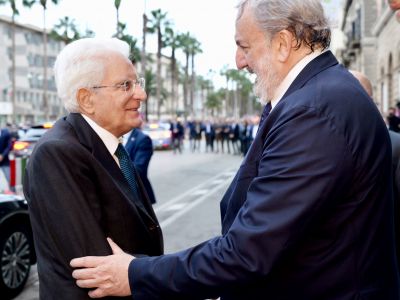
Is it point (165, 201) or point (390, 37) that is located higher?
point (390, 37)

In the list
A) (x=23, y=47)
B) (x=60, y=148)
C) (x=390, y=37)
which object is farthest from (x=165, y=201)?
(x=23, y=47)

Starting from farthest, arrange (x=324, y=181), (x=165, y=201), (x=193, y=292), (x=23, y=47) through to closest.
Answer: (x=23, y=47), (x=165, y=201), (x=193, y=292), (x=324, y=181)

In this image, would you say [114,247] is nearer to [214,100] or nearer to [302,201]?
[302,201]

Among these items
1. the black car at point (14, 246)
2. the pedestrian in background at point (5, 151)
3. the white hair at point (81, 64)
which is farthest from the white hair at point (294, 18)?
the pedestrian in background at point (5, 151)

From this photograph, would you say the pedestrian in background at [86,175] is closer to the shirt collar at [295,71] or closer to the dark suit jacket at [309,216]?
the dark suit jacket at [309,216]

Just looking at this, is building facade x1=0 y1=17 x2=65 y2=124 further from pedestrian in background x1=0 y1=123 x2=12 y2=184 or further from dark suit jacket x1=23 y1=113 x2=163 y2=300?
dark suit jacket x1=23 y1=113 x2=163 y2=300

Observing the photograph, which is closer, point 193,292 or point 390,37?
point 193,292

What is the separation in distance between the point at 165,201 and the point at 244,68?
414 inches

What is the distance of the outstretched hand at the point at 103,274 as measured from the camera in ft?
6.19

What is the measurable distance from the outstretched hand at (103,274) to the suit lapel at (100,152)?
0.28 m

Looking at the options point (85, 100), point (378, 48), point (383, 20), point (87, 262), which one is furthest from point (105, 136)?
point (378, 48)

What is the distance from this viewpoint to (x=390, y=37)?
28.1 metres

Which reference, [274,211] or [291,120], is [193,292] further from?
[291,120]

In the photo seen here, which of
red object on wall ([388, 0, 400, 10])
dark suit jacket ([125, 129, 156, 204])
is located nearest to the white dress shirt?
red object on wall ([388, 0, 400, 10])
